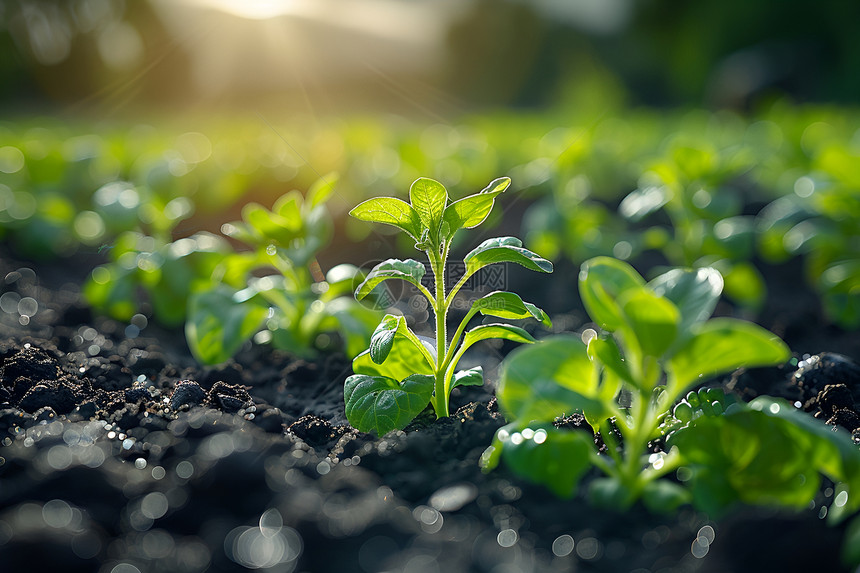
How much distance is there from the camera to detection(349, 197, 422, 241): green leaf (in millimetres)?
1265

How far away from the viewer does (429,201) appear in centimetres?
128

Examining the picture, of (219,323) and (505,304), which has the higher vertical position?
(505,304)

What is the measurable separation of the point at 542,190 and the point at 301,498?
110 inches

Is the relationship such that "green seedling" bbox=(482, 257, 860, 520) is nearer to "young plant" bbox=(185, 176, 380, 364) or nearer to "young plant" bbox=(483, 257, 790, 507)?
"young plant" bbox=(483, 257, 790, 507)

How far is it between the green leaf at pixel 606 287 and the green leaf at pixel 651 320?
0.04 metres

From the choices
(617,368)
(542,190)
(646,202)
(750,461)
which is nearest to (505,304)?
(617,368)

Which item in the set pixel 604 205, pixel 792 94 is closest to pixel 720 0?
pixel 792 94

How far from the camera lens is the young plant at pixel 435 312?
4.09 ft

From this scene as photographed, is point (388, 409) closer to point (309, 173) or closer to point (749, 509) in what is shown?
point (749, 509)

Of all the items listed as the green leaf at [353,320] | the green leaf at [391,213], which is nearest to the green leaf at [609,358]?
the green leaf at [391,213]

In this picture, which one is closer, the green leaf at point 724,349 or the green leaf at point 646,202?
the green leaf at point 724,349

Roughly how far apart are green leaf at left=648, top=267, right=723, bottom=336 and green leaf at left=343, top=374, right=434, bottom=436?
544mm

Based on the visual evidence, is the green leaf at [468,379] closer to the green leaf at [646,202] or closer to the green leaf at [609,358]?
the green leaf at [609,358]

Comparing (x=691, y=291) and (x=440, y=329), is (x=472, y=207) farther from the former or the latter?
(x=691, y=291)
